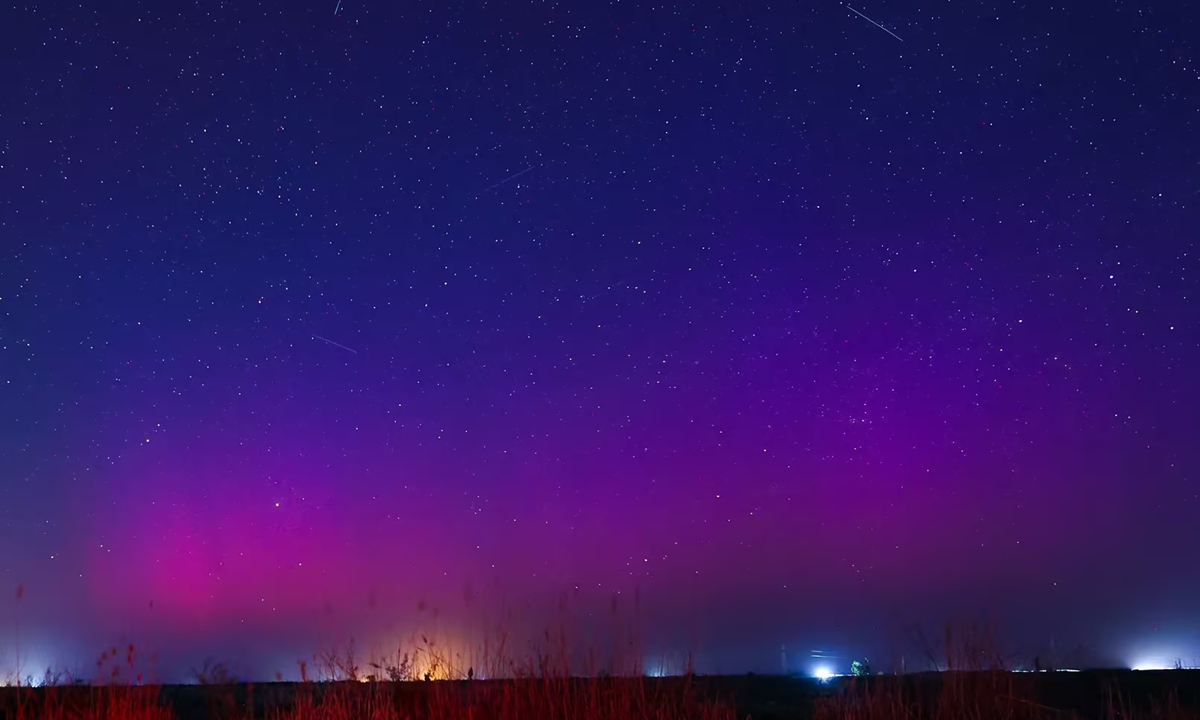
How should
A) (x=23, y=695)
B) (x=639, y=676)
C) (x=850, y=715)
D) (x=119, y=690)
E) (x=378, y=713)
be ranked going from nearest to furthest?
(x=850, y=715), (x=378, y=713), (x=639, y=676), (x=119, y=690), (x=23, y=695)

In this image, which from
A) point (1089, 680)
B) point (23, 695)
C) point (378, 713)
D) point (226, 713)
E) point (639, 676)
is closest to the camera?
point (378, 713)

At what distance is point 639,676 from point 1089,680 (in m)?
7.30

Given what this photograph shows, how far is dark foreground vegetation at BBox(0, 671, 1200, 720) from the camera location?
8352 mm

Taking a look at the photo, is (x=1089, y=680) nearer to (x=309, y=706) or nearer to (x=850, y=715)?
(x=850, y=715)

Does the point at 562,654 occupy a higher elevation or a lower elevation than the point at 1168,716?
higher

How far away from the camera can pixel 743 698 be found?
39.8 feet

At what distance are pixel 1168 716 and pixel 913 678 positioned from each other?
4.02m

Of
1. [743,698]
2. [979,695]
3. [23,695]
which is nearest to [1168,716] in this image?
[979,695]

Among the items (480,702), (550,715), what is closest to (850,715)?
(550,715)

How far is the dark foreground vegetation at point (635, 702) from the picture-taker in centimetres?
835

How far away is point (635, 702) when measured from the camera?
8.96 metres

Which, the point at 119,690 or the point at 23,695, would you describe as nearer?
the point at 119,690

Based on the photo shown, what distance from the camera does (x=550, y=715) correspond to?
8.47 metres

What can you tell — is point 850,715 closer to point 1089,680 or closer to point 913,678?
point 913,678
